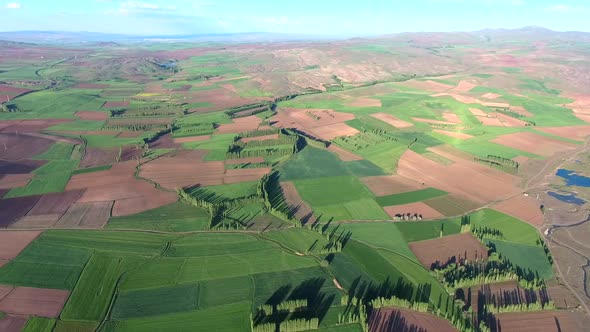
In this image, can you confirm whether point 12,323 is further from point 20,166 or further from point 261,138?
point 261,138

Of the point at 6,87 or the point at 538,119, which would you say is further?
the point at 6,87

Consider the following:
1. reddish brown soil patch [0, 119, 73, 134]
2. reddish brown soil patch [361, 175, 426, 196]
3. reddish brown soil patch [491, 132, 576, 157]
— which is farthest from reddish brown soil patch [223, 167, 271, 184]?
reddish brown soil patch [0, 119, 73, 134]

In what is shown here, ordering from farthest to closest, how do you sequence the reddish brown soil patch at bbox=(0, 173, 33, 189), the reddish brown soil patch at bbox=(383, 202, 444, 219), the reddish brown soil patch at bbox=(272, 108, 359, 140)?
the reddish brown soil patch at bbox=(272, 108, 359, 140), the reddish brown soil patch at bbox=(0, 173, 33, 189), the reddish brown soil patch at bbox=(383, 202, 444, 219)

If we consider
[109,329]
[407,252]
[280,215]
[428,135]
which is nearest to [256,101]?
[428,135]

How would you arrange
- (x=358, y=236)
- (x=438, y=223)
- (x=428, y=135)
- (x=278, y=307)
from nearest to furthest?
(x=278, y=307) → (x=358, y=236) → (x=438, y=223) → (x=428, y=135)

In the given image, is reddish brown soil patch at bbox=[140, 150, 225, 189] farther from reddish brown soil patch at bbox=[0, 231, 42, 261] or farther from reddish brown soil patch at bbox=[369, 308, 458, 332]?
reddish brown soil patch at bbox=[369, 308, 458, 332]

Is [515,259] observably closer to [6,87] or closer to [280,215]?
[280,215]

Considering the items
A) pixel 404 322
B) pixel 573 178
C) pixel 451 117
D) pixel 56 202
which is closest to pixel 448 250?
pixel 404 322
